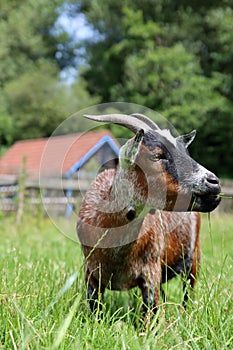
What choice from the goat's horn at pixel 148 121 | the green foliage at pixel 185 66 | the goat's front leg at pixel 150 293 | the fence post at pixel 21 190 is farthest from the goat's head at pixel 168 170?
the green foliage at pixel 185 66

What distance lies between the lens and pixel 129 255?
107 inches

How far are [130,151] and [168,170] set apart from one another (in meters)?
0.24

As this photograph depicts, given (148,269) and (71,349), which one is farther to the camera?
(148,269)

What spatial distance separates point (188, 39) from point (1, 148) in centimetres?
1188

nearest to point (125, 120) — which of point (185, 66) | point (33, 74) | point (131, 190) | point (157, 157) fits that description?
point (157, 157)

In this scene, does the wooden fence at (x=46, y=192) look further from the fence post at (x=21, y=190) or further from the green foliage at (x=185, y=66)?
the green foliage at (x=185, y=66)

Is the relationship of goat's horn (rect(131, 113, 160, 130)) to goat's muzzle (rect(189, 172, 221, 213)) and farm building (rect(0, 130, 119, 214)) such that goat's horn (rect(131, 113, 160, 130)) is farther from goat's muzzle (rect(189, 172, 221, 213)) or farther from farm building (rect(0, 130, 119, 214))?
farm building (rect(0, 130, 119, 214))

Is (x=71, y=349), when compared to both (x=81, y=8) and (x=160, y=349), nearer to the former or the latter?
(x=160, y=349)

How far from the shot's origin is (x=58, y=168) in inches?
236

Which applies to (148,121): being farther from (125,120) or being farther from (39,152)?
(39,152)

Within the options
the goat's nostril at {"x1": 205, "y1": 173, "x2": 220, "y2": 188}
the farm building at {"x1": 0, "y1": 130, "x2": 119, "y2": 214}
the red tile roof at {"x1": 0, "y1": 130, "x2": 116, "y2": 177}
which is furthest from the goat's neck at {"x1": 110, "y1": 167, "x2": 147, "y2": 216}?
the red tile roof at {"x1": 0, "y1": 130, "x2": 116, "y2": 177}

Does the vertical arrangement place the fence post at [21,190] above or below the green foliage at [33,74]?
below

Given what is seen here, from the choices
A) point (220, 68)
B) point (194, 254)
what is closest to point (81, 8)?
point (220, 68)

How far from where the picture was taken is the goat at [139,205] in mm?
2555
